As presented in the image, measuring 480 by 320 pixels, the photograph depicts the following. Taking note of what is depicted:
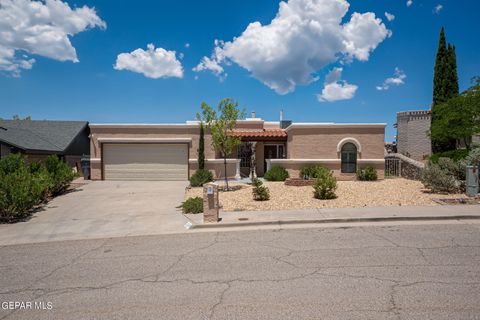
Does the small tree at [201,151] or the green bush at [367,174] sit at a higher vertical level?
the small tree at [201,151]

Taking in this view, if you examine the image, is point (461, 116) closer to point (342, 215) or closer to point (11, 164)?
point (342, 215)

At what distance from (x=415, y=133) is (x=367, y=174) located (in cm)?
1436

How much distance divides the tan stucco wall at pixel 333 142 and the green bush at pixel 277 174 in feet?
4.49

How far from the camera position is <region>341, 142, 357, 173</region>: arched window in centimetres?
1827

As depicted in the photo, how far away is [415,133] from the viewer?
27.7 metres

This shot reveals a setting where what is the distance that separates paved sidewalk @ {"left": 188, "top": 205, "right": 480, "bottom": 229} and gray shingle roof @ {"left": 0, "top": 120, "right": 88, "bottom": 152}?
17305 millimetres

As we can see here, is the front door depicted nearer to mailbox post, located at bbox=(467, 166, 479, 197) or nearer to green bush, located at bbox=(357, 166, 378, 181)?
green bush, located at bbox=(357, 166, 378, 181)

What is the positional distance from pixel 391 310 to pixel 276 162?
48.1ft

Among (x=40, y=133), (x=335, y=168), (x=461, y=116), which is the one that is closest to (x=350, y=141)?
(x=335, y=168)

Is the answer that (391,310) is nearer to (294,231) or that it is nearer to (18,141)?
(294,231)

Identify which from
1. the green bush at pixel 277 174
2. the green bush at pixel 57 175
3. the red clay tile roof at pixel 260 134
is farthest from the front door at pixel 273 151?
the green bush at pixel 57 175

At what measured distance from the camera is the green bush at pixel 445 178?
477 inches

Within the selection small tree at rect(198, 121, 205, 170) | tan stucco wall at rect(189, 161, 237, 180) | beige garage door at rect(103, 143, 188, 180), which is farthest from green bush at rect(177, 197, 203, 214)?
beige garage door at rect(103, 143, 188, 180)

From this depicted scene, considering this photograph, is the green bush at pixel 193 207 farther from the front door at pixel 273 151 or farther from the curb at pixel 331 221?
the front door at pixel 273 151
